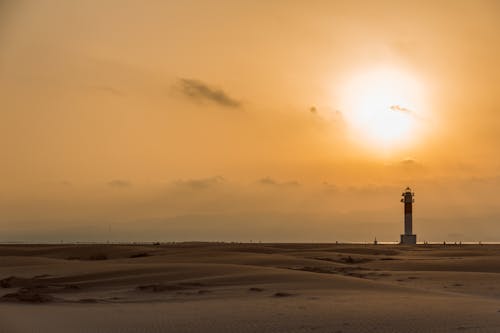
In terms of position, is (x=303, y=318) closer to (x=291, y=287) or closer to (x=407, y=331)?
(x=407, y=331)

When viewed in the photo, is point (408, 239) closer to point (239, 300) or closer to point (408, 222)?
point (408, 222)

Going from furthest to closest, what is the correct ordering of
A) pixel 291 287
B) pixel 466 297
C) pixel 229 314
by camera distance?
pixel 291 287, pixel 466 297, pixel 229 314

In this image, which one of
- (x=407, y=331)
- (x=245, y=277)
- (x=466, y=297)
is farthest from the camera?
(x=245, y=277)

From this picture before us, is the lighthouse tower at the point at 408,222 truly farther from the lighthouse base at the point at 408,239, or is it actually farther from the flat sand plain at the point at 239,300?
the flat sand plain at the point at 239,300

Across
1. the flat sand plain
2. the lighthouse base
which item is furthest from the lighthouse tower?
the flat sand plain

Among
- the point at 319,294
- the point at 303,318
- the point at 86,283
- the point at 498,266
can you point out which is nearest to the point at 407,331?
the point at 303,318

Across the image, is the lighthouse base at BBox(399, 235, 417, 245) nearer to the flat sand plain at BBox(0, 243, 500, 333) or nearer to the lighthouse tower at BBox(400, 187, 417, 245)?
the lighthouse tower at BBox(400, 187, 417, 245)

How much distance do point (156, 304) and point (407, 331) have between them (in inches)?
152

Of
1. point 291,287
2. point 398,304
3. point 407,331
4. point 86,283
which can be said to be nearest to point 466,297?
point 398,304

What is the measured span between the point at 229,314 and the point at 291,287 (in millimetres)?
3378

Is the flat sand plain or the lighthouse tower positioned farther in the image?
the lighthouse tower

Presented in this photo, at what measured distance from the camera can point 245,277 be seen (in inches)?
492

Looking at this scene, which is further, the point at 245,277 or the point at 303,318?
the point at 245,277

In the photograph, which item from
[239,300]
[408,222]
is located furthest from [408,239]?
[239,300]
